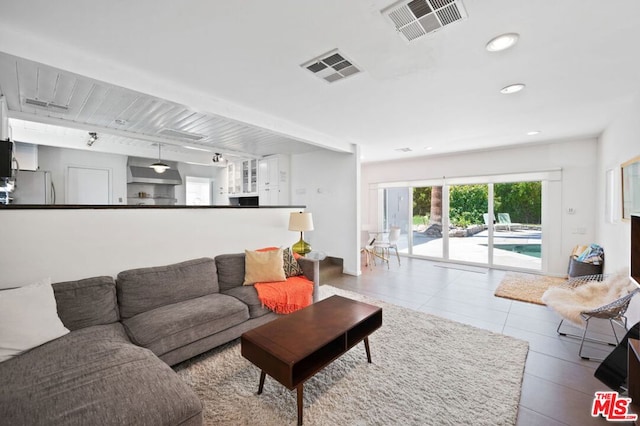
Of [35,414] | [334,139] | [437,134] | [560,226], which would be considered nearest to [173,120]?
[334,139]

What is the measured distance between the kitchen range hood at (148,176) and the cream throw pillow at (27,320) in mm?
5088

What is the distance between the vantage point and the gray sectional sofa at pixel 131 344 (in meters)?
1.27

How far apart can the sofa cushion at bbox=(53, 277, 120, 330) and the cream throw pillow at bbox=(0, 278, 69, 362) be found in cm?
8

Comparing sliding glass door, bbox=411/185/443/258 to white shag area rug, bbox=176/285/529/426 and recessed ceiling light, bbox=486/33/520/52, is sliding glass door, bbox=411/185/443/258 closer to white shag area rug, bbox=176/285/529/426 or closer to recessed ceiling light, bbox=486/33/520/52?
white shag area rug, bbox=176/285/529/426

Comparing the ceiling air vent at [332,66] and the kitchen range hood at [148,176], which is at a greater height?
the ceiling air vent at [332,66]

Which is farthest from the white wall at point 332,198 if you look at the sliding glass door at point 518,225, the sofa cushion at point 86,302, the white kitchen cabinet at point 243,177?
the sliding glass door at point 518,225

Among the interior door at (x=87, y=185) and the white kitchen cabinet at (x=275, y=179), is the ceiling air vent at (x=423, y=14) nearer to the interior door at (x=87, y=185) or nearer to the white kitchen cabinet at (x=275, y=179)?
the white kitchen cabinet at (x=275, y=179)

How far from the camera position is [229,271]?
3.12 meters

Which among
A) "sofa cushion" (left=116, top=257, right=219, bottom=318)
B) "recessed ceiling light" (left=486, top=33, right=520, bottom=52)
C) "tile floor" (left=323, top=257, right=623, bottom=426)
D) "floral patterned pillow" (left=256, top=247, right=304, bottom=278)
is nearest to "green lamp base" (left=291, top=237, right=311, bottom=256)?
"floral patterned pillow" (left=256, top=247, right=304, bottom=278)

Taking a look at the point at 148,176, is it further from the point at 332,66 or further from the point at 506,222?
the point at 506,222

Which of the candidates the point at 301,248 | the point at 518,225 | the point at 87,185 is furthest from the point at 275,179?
the point at 518,225

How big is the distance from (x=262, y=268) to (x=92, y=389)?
1.91m

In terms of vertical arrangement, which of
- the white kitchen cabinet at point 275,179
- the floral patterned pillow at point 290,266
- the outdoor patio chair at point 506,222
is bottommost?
the floral patterned pillow at point 290,266

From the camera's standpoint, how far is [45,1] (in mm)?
1569
